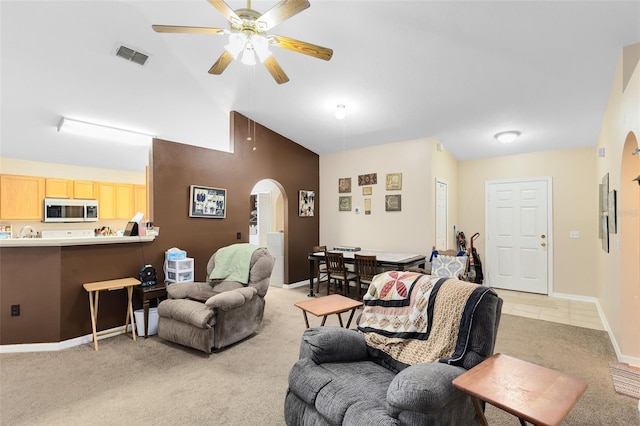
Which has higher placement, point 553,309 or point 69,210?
point 69,210

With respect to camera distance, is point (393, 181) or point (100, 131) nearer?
point (100, 131)

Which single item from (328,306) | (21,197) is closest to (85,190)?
(21,197)

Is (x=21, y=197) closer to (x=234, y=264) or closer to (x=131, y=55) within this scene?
(x=131, y=55)

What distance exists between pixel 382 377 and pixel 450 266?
3028 millimetres

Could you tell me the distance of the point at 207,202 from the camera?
15.3 ft

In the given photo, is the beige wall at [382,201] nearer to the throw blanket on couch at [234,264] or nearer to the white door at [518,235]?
the white door at [518,235]

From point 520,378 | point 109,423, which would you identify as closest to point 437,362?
point 520,378

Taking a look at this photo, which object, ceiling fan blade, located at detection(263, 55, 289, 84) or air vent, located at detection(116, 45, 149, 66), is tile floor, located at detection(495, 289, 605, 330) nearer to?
ceiling fan blade, located at detection(263, 55, 289, 84)

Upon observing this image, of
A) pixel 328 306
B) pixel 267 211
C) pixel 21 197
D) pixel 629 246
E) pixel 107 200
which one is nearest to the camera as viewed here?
pixel 328 306

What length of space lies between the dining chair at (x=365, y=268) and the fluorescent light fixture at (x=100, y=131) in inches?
136

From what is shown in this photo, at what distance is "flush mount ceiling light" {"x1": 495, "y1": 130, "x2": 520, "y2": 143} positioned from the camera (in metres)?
4.58

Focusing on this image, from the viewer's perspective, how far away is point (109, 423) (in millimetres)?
2076

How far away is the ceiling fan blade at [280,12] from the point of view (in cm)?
198

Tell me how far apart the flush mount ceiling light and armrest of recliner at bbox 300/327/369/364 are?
3987mm
